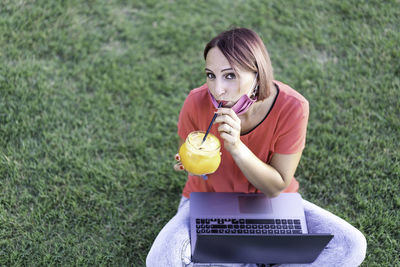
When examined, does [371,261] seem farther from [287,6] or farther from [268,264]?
[287,6]

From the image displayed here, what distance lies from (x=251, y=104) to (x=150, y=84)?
1844 millimetres

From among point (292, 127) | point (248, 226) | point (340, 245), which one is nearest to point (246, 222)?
point (248, 226)

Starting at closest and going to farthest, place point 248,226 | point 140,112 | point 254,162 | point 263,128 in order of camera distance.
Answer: point 254,162 → point 263,128 → point 248,226 → point 140,112

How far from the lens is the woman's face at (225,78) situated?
217cm

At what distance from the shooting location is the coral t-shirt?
7.83 feet

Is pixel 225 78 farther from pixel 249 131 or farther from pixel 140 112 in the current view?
pixel 140 112

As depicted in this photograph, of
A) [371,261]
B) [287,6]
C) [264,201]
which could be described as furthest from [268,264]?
[287,6]

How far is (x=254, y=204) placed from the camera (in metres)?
2.66

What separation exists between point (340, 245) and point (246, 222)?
0.57 metres

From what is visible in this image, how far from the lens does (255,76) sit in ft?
7.38

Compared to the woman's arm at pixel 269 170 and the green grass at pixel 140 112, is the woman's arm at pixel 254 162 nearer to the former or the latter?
the woman's arm at pixel 269 170

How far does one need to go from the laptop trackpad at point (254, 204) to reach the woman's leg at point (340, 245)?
1.01 ft

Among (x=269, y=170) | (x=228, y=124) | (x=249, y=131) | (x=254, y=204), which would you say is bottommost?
(x=254, y=204)

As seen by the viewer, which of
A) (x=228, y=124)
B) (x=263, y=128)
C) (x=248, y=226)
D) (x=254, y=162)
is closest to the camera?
(x=228, y=124)
